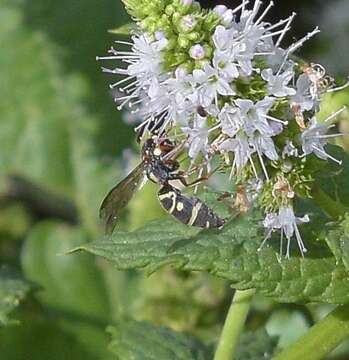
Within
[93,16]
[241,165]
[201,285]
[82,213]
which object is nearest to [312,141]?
[241,165]

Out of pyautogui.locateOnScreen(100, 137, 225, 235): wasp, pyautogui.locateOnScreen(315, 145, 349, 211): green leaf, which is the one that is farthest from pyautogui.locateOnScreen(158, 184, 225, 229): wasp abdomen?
pyautogui.locateOnScreen(315, 145, 349, 211): green leaf

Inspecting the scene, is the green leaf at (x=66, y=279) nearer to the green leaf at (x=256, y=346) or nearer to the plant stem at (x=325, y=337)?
the green leaf at (x=256, y=346)

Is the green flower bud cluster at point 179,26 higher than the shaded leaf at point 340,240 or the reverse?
higher

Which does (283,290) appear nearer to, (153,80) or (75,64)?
(153,80)

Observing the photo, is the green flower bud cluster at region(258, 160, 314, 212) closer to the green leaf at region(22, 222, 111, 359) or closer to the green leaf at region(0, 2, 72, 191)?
the green leaf at region(22, 222, 111, 359)

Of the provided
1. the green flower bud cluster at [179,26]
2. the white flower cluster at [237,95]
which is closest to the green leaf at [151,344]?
the white flower cluster at [237,95]

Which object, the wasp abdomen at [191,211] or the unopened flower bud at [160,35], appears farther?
the wasp abdomen at [191,211]

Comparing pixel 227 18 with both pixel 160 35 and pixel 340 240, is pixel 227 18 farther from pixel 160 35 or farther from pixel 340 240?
pixel 340 240
